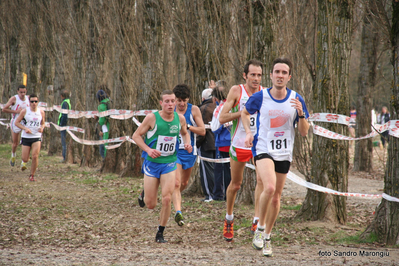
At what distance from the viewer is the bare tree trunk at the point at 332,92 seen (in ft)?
23.9

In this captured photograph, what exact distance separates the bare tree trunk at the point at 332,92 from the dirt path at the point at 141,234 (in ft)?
1.38

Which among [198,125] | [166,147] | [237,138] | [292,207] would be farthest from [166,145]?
[292,207]

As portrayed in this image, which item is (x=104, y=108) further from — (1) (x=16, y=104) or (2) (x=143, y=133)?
(2) (x=143, y=133)

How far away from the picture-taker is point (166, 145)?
6.88m

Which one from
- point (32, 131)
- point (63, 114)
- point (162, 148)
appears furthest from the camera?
point (63, 114)

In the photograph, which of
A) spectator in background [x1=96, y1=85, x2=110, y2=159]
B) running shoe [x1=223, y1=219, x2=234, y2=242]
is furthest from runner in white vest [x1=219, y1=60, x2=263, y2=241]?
spectator in background [x1=96, y1=85, x2=110, y2=159]

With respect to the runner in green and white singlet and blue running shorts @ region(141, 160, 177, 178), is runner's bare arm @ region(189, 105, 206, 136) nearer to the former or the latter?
the runner in green and white singlet

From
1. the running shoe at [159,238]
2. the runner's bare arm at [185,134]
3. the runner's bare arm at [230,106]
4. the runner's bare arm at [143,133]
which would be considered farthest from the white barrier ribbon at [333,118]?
the running shoe at [159,238]

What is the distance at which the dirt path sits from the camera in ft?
18.5

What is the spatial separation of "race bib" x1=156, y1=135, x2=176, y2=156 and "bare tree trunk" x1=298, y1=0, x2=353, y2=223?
89.3 inches

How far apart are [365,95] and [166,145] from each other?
34.8 feet

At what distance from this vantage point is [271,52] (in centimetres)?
877

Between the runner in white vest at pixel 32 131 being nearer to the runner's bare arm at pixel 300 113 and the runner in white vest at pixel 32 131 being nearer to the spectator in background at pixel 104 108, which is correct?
the spectator in background at pixel 104 108

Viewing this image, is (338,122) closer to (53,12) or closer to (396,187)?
(396,187)
